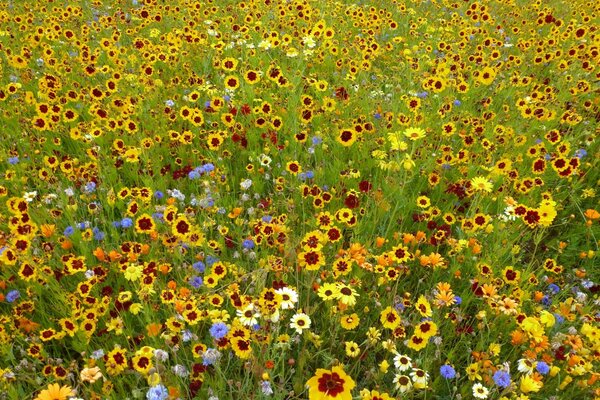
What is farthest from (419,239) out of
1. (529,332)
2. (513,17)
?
(513,17)

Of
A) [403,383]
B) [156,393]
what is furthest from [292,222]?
[156,393]

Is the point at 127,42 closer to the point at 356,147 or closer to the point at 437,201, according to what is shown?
the point at 356,147

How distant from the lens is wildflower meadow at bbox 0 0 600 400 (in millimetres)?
1956

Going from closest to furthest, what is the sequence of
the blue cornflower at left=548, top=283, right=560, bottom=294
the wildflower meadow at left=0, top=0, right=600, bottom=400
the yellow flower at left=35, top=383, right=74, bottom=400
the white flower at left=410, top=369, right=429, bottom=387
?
the yellow flower at left=35, top=383, right=74, bottom=400 < the white flower at left=410, top=369, right=429, bottom=387 < the wildflower meadow at left=0, top=0, right=600, bottom=400 < the blue cornflower at left=548, top=283, right=560, bottom=294

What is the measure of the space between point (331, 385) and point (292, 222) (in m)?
1.66

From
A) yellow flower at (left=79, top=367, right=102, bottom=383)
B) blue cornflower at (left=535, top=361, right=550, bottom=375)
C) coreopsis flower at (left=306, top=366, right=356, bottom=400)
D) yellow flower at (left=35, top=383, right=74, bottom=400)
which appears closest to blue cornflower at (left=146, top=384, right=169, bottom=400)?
yellow flower at (left=79, top=367, right=102, bottom=383)

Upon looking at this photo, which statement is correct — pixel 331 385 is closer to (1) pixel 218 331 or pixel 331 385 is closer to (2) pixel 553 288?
(1) pixel 218 331

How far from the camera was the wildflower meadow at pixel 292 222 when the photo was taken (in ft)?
6.42

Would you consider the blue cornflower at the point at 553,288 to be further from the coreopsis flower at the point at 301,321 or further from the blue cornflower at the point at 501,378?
the coreopsis flower at the point at 301,321

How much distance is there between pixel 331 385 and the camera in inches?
52.6

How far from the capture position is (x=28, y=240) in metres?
2.24

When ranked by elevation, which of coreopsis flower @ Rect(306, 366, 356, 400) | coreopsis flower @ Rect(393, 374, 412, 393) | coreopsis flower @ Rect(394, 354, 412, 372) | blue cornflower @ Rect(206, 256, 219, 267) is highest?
coreopsis flower @ Rect(306, 366, 356, 400)

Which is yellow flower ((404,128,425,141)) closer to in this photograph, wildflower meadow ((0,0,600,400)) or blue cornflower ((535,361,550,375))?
wildflower meadow ((0,0,600,400))

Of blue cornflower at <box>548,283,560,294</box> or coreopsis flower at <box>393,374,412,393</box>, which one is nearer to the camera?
coreopsis flower at <box>393,374,412,393</box>
